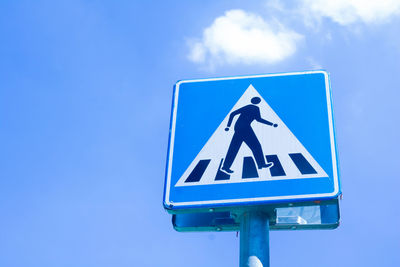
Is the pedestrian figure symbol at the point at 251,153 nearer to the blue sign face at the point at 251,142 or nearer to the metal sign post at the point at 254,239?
the blue sign face at the point at 251,142

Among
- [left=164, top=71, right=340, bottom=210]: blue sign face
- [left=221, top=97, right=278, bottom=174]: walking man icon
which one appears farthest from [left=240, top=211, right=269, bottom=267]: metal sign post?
[left=221, top=97, right=278, bottom=174]: walking man icon

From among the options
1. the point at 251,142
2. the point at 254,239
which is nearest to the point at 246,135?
the point at 251,142

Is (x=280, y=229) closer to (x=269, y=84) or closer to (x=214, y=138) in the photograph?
(x=214, y=138)

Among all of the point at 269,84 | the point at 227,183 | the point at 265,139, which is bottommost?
the point at 227,183

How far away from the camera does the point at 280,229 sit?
2154mm

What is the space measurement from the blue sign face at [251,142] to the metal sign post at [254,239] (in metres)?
0.11

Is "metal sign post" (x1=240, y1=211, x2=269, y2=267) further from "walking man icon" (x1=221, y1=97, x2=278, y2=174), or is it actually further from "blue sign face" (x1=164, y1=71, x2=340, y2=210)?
"walking man icon" (x1=221, y1=97, x2=278, y2=174)

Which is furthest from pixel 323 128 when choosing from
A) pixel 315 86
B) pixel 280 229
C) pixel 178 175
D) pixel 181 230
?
pixel 181 230

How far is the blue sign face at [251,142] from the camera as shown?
1992mm

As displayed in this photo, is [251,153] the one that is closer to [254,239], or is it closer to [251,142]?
[251,142]

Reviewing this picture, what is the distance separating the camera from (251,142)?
7.09 ft

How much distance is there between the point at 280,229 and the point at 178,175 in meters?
0.58

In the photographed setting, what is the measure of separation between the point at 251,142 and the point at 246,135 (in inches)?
2.4

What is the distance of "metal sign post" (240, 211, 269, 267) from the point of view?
184 centimetres
